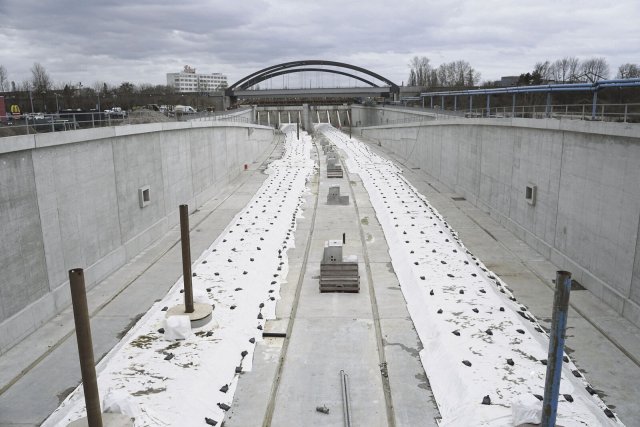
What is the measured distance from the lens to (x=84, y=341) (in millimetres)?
6262

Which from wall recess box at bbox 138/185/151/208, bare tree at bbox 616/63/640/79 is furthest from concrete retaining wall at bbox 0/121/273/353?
bare tree at bbox 616/63/640/79

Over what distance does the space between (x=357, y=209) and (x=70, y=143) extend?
13.3 meters

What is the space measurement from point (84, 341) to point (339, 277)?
7.53 m

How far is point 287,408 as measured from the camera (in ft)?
26.7

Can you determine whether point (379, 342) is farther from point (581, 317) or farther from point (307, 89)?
point (307, 89)

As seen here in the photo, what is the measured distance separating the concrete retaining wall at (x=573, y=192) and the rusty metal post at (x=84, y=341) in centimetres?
1033

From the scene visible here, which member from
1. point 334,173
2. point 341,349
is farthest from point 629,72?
point 341,349

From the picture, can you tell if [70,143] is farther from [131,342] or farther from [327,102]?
[327,102]

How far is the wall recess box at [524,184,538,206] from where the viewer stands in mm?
16703

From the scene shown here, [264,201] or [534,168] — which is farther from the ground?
[534,168]

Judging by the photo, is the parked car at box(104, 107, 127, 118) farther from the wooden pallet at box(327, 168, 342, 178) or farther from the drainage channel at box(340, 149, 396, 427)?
the wooden pallet at box(327, 168, 342, 178)

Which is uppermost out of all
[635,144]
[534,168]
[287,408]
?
[635,144]

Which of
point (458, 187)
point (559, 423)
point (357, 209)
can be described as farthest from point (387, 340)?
point (458, 187)

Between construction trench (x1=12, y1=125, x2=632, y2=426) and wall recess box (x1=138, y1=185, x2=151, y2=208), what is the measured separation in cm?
318
